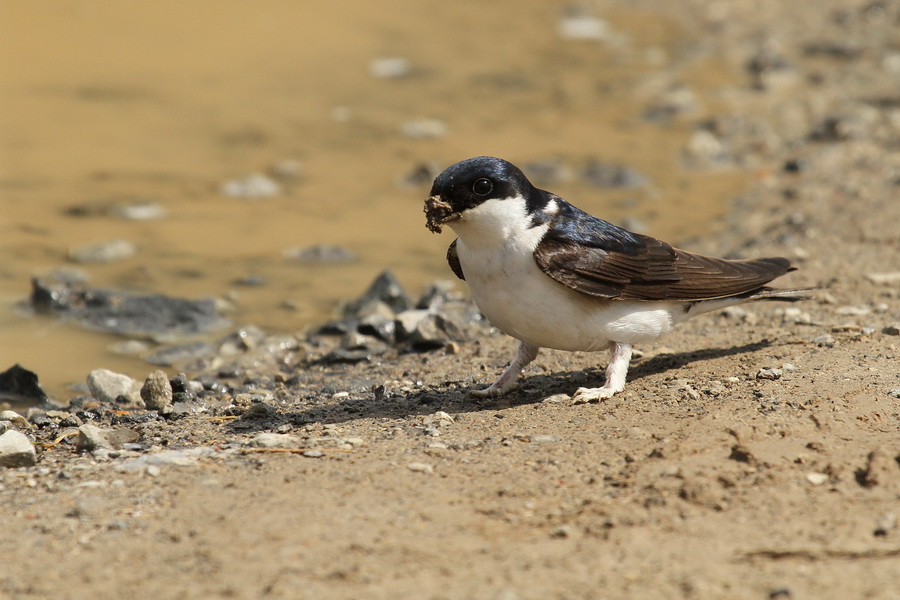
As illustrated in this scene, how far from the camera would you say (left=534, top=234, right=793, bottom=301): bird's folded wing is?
4.66 metres

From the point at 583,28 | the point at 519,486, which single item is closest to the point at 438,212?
the point at 519,486

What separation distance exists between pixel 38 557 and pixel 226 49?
944cm

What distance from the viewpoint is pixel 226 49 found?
12.1 metres

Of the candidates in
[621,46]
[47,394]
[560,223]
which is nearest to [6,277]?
[47,394]

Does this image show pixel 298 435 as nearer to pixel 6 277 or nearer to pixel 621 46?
pixel 6 277

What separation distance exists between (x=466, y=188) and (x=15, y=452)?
199cm

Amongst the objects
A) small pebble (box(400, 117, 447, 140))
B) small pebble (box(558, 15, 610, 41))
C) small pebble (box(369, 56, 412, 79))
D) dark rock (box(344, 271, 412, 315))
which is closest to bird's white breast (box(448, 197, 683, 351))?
dark rock (box(344, 271, 412, 315))

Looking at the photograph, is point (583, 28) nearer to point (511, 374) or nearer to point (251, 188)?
point (251, 188)

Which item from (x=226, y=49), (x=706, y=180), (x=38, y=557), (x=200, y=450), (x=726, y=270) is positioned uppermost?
(x=226, y=49)

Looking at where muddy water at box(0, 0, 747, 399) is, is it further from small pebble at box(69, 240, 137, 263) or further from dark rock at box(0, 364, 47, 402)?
dark rock at box(0, 364, 47, 402)

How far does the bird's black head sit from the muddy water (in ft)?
7.89

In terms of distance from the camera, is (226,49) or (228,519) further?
(226,49)

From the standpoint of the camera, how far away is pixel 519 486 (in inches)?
150

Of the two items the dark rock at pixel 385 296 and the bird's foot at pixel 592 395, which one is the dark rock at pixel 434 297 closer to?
the dark rock at pixel 385 296
